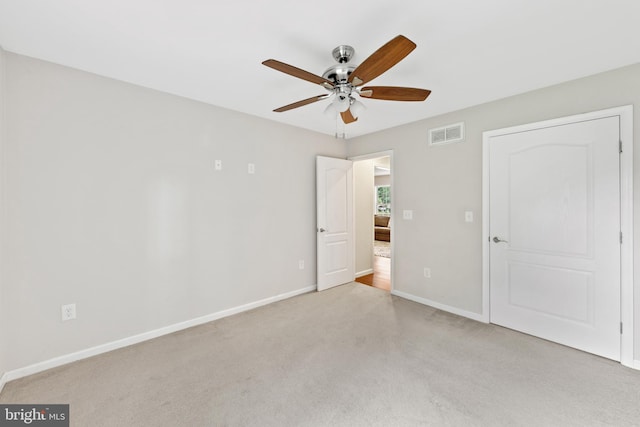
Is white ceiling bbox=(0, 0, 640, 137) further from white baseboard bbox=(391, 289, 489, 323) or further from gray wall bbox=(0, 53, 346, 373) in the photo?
white baseboard bbox=(391, 289, 489, 323)

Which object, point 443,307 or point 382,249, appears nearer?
point 443,307

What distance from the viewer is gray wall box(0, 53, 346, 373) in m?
2.03

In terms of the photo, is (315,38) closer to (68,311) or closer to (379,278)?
(68,311)

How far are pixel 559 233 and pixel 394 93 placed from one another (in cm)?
205

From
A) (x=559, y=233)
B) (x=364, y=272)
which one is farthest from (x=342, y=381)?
(x=364, y=272)

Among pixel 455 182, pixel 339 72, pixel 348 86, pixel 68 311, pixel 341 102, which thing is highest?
pixel 339 72

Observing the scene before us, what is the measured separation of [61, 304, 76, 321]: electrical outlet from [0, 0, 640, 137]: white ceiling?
1.95m

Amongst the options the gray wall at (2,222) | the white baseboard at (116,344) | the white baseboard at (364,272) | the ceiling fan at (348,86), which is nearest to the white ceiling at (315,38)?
the ceiling fan at (348,86)

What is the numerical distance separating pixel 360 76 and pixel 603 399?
264cm

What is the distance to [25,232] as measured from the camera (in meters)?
2.03

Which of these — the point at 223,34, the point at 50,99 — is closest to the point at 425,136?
the point at 223,34

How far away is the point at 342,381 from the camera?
1.97 m

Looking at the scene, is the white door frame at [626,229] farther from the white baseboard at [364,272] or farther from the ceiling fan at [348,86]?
the white baseboard at [364,272]

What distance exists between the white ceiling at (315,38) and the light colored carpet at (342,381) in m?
2.40
